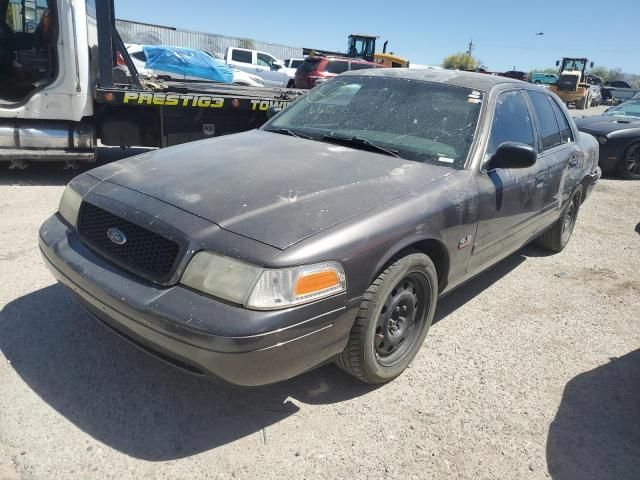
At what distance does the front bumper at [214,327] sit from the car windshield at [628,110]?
10.9m

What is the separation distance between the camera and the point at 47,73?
6.10 m

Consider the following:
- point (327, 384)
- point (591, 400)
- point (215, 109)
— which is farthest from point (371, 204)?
point (215, 109)

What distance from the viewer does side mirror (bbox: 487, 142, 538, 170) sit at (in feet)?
10.2

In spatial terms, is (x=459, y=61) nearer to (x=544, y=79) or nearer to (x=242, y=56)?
(x=544, y=79)

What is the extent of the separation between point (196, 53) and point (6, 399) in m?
11.6

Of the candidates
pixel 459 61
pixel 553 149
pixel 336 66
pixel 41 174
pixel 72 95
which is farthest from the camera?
pixel 459 61

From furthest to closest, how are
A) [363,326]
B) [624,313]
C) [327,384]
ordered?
[624,313] < [327,384] < [363,326]

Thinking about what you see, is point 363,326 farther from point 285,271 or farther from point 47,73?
point 47,73

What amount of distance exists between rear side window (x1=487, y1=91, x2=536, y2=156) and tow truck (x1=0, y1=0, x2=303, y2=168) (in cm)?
328

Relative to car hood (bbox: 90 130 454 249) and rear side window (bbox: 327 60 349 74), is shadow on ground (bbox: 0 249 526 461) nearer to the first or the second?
car hood (bbox: 90 130 454 249)

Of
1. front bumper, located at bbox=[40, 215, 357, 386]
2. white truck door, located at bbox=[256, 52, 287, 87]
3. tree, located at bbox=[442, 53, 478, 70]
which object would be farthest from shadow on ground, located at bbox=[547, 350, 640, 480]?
tree, located at bbox=[442, 53, 478, 70]

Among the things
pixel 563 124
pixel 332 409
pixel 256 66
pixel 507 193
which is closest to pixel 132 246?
pixel 332 409

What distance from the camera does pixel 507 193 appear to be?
3.38 m

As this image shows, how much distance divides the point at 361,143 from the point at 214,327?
1.80 m
